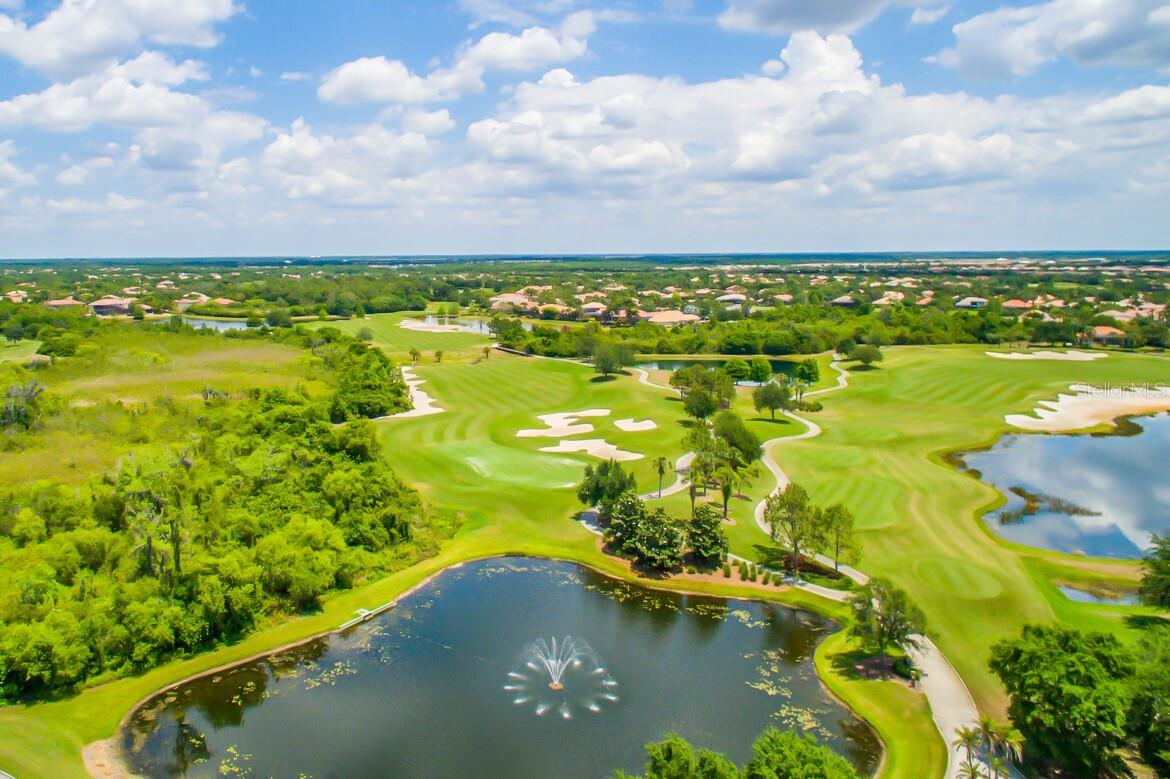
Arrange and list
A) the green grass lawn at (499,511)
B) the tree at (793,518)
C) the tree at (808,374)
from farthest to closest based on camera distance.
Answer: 1. the tree at (808,374)
2. the tree at (793,518)
3. the green grass lawn at (499,511)

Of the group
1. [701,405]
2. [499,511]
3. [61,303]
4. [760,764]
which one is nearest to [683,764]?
A: [760,764]

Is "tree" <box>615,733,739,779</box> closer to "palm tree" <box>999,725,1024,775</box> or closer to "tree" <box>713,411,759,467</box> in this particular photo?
"palm tree" <box>999,725,1024,775</box>

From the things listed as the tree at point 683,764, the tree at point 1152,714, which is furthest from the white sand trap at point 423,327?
the tree at point 1152,714

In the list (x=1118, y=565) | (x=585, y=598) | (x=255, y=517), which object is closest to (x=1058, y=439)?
(x=1118, y=565)

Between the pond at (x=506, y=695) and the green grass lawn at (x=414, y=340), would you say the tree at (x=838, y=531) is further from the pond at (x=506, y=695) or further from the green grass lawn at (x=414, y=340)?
the green grass lawn at (x=414, y=340)

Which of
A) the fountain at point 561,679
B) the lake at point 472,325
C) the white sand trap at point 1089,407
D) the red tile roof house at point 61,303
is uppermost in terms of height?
the red tile roof house at point 61,303

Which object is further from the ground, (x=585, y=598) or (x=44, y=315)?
(x=44, y=315)

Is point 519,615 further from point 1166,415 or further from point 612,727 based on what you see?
point 1166,415
